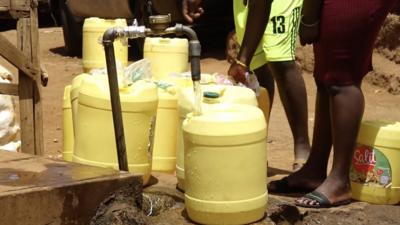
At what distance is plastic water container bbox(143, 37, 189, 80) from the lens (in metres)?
5.43

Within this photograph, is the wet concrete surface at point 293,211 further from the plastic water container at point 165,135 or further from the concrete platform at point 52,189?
the plastic water container at point 165,135

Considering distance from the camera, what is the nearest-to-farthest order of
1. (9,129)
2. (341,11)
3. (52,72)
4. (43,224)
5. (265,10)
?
1. (43,224)
2. (341,11)
3. (265,10)
4. (9,129)
5. (52,72)

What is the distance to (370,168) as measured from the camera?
3.97 metres

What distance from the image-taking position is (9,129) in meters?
5.00

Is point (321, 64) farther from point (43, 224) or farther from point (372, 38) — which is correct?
point (43, 224)


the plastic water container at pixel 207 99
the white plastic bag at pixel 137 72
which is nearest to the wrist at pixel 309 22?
the plastic water container at pixel 207 99

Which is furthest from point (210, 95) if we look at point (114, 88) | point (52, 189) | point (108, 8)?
point (108, 8)

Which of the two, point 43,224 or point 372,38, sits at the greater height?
point 372,38

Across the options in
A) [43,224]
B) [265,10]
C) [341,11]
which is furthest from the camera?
[265,10]

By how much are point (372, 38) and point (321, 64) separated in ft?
0.93

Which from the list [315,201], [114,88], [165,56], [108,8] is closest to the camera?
[114,88]

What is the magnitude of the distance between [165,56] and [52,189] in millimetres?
2451

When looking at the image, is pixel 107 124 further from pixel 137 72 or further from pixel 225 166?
pixel 225 166

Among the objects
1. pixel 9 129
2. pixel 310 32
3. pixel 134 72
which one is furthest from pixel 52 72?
pixel 310 32
